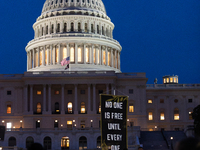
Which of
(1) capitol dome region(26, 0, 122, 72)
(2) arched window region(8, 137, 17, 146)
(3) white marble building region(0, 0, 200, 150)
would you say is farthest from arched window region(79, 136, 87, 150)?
(1) capitol dome region(26, 0, 122, 72)

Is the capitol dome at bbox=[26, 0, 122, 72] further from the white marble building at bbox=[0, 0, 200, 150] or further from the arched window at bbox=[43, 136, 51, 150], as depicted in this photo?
the arched window at bbox=[43, 136, 51, 150]

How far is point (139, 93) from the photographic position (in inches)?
3386

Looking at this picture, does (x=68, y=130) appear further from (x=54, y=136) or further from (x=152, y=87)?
(x=152, y=87)

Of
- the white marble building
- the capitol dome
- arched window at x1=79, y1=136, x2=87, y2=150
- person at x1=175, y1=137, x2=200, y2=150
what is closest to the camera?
person at x1=175, y1=137, x2=200, y2=150

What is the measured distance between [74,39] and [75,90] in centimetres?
2017

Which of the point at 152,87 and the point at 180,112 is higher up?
the point at 152,87

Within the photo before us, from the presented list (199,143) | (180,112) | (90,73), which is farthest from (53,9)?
(199,143)

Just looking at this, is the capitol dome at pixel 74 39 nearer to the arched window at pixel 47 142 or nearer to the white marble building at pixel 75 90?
the white marble building at pixel 75 90

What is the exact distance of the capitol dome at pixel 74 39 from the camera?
98.7 meters

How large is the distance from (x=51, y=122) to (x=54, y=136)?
42.0 ft

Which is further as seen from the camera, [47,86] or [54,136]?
[47,86]

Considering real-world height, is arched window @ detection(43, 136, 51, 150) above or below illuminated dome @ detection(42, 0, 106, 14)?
below

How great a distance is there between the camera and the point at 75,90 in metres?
83.4

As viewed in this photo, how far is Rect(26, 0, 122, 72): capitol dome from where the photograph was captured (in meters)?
98.7
